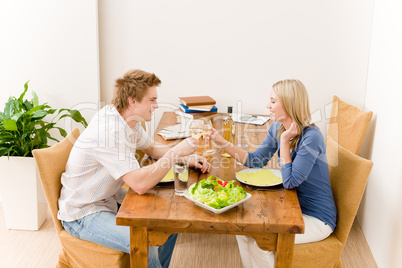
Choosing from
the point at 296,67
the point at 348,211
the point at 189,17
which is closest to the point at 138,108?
the point at 348,211

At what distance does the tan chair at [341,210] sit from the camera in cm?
193

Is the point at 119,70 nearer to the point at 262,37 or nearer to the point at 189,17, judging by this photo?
the point at 189,17

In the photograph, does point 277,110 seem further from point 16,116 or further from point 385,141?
point 16,116

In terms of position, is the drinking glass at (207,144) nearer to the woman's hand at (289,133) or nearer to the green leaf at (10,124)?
the woman's hand at (289,133)

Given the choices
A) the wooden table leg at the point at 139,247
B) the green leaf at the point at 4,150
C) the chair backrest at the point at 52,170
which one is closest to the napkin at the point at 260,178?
the wooden table leg at the point at 139,247

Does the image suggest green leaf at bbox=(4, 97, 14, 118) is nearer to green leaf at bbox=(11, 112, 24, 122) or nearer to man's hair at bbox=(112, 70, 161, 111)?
green leaf at bbox=(11, 112, 24, 122)

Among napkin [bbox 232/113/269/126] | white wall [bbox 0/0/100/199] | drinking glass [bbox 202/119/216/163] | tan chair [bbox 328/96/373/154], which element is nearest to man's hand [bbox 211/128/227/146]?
drinking glass [bbox 202/119/216/163]

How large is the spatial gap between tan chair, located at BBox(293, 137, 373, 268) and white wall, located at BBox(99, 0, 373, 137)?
1281 millimetres

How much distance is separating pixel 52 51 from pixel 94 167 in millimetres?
1534

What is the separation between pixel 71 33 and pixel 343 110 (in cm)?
209

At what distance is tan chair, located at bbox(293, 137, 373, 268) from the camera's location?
1.93m

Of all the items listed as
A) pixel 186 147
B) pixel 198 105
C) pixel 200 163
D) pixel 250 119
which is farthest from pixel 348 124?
pixel 186 147

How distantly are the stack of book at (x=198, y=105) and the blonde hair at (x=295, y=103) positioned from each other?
1115 mm

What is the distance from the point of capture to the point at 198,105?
311 cm
